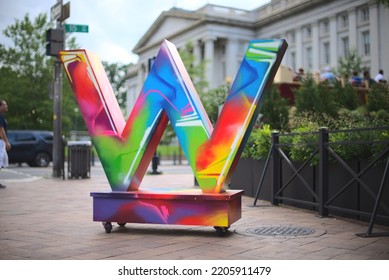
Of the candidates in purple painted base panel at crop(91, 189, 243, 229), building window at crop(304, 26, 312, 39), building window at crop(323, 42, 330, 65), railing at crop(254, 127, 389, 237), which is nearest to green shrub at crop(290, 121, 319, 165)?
railing at crop(254, 127, 389, 237)

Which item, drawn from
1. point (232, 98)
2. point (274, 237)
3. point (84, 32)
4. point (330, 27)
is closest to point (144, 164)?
point (232, 98)

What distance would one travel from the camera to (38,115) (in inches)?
450

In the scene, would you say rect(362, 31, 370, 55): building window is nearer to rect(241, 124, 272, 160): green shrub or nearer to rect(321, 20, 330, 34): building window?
rect(321, 20, 330, 34): building window

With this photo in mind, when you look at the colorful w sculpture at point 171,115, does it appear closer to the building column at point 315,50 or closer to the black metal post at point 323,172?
the black metal post at point 323,172

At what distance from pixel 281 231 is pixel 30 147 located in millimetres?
17034

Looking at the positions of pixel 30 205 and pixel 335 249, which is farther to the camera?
pixel 30 205

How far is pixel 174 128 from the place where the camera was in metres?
5.57

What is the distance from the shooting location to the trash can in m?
14.6

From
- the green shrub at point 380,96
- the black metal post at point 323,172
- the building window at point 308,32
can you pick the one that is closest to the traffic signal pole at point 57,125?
the green shrub at point 380,96

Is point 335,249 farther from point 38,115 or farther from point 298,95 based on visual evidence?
point 298,95

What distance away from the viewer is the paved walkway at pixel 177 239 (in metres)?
4.46

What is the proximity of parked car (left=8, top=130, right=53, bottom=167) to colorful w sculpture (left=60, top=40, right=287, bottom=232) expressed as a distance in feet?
50.2

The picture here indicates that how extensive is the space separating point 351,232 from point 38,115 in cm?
818

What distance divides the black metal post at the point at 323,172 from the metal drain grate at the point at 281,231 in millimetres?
1142
